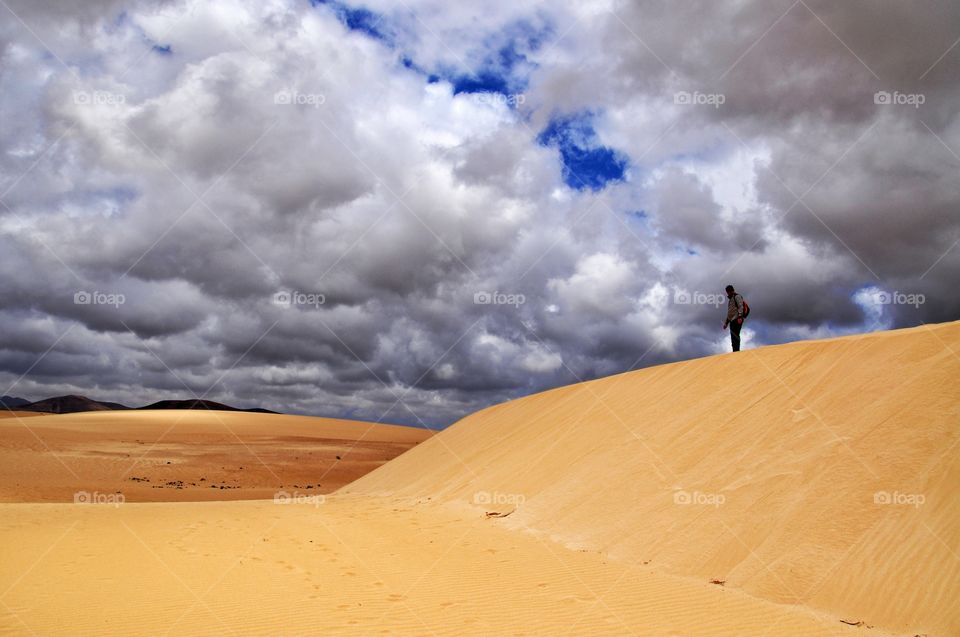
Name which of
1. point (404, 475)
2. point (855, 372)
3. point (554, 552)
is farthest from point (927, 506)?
point (404, 475)

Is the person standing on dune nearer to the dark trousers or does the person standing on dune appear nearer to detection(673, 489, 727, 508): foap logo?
the dark trousers

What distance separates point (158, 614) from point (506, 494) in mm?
7742

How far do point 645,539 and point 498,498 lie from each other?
4.88 m

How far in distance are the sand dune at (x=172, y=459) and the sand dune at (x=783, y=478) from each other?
14.6 metres

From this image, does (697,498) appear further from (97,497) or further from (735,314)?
(97,497)

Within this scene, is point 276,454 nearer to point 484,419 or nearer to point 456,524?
point 484,419

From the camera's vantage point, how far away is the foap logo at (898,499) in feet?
23.4

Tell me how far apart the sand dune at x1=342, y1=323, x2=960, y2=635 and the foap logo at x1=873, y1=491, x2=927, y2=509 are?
0.06 feet

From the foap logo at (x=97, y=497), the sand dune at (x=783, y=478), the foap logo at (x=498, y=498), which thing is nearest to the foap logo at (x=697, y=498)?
the sand dune at (x=783, y=478)

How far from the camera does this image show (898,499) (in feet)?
23.9

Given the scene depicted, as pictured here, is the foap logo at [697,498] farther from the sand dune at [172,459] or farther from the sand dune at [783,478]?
the sand dune at [172,459]

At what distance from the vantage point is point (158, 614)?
22.3ft

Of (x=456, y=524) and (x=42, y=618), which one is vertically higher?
(x=456, y=524)

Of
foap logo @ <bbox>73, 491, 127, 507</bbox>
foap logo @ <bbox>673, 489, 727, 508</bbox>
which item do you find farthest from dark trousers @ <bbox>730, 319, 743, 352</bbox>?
foap logo @ <bbox>73, 491, 127, 507</bbox>
